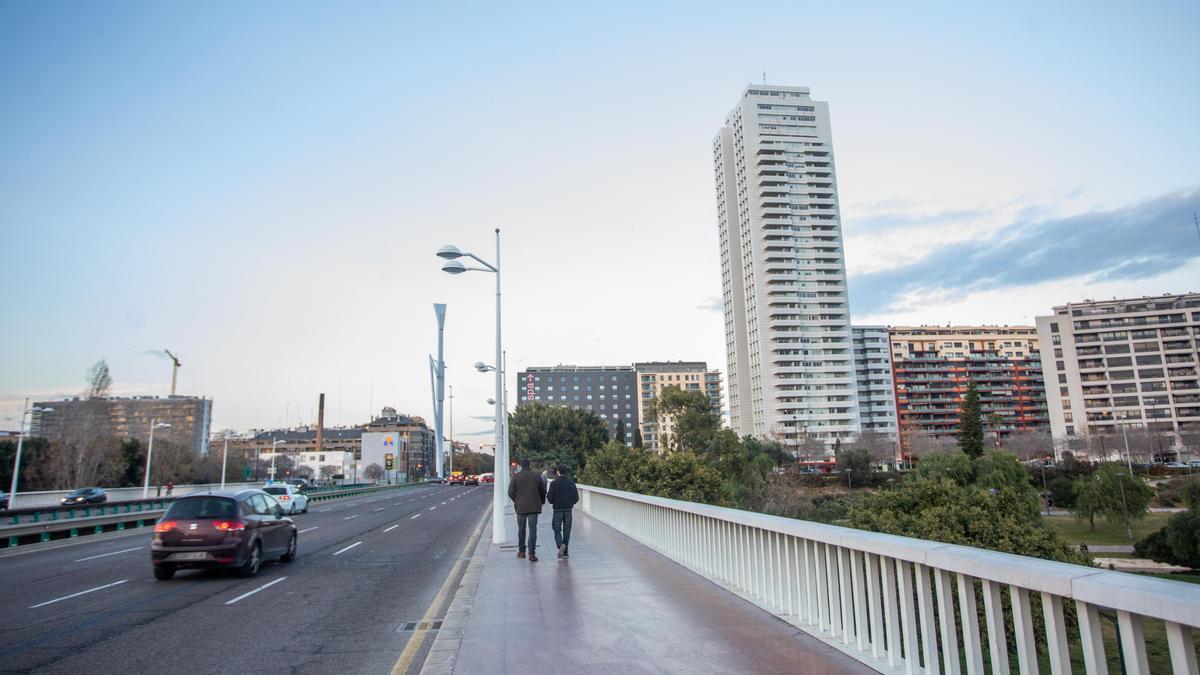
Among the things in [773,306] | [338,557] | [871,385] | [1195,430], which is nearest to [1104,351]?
[1195,430]

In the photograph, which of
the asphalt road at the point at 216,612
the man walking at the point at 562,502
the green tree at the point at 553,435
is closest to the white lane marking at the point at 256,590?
the asphalt road at the point at 216,612

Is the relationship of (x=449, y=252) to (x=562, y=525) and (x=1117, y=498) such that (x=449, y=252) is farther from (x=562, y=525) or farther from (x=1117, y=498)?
(x=1117, y=498)

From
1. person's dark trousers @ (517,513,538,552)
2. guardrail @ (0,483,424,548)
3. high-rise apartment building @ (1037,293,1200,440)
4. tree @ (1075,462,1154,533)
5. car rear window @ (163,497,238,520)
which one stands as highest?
high-rise apartment building @ (1037,293,1200,440)

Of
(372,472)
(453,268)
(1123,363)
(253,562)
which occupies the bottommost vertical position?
(372,472)

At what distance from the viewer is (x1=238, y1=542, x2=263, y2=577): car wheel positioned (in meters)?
12.8

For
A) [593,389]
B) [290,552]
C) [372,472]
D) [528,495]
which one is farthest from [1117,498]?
[593,389]

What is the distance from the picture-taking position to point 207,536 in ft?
40.5

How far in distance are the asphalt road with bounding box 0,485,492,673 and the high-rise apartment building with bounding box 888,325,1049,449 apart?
486 feet

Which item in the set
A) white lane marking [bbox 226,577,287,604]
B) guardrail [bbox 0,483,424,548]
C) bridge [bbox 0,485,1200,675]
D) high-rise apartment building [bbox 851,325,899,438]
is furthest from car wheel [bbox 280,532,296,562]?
high-rise apartment building [bbox 851,325,899,438]

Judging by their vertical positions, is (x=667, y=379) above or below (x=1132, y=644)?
above

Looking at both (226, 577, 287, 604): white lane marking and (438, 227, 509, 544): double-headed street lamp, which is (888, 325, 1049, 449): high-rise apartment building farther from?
(226, 577, 287, 604): white lane marking

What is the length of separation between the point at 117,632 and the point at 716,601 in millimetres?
7162

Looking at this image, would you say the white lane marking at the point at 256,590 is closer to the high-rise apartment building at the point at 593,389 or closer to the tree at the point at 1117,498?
the tree at the point at 1117,498

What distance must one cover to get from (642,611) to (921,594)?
147 inches
